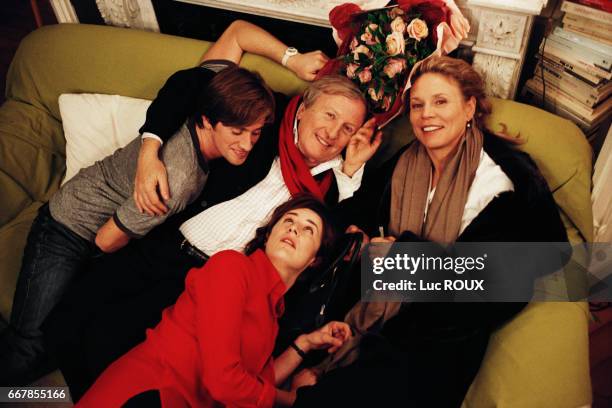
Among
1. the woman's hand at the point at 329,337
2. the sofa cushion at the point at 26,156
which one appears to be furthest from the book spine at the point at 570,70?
the sofa cushion at the point at 26,156

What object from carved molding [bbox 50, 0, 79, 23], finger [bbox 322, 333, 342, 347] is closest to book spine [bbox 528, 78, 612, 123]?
finger [bbox 322, 333, 342, 347]

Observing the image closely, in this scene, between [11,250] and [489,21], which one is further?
[11,250]

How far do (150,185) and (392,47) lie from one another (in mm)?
848

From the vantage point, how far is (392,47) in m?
1.45

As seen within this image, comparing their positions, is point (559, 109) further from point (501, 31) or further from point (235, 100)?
point (235, 100)

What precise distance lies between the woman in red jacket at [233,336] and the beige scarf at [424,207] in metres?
0.05

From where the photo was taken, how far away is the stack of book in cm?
152

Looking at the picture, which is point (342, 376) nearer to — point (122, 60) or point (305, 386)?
point (305, 386)

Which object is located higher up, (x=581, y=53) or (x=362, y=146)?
(x=581, y=53)

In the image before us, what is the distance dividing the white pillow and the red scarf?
63 centimetres

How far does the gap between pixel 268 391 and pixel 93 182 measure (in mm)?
925

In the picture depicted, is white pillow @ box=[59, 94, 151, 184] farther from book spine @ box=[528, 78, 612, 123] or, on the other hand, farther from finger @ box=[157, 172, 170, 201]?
book spine @ box=[528, 78, 612, 123]

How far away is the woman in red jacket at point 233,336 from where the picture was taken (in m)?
1.21

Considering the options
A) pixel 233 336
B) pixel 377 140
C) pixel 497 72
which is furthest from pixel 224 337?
pixel 497 72
